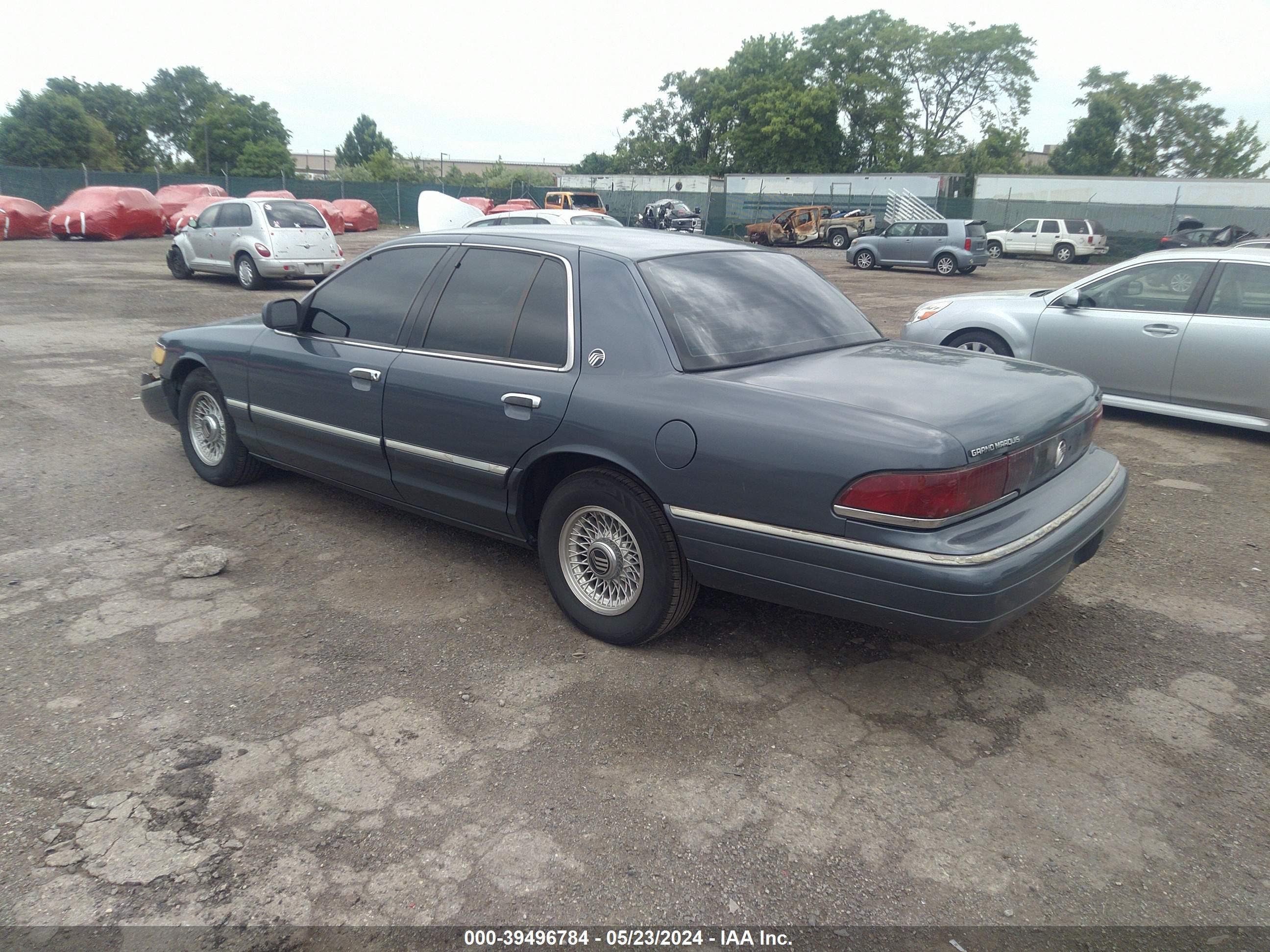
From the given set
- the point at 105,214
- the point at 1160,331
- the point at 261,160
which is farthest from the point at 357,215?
the point at 261,160

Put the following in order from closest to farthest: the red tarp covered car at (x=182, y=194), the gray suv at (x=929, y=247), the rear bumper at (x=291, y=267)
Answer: the rear bumper at (x=291, y=267) → the gray suv at (x=929, y=247) → the red tarp covered car at (x=182, y=194)

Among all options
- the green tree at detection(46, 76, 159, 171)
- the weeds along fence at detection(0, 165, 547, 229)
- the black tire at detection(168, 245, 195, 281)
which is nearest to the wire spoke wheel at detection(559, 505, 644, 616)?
the black tire at detection(168, 245, 195, 281)

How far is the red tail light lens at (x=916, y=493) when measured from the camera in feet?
9.46

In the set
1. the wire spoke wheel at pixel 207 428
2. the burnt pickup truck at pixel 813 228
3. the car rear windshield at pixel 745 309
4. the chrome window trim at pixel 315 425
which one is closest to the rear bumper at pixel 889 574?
the car rear windshield at pixel 745 309

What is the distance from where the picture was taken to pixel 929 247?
87.5 feet

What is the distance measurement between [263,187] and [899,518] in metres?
43.6

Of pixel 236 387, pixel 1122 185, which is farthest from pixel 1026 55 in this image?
pixel 236 387

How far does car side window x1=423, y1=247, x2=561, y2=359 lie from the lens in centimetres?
396

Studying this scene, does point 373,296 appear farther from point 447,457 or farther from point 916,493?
point 916,493

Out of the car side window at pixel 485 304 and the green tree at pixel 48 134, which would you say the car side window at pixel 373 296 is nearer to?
the car side window at pixel 485 304

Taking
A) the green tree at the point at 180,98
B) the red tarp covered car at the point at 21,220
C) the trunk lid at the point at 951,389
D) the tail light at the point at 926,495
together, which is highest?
the green tree at the point at 180,98

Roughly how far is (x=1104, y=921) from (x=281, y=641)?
3077 millimetres

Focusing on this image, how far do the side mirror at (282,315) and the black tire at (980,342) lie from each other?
5529mm

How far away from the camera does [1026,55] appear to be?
2470 inches
